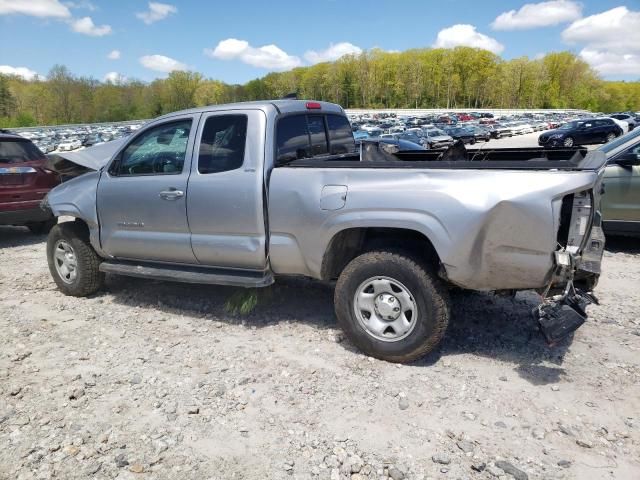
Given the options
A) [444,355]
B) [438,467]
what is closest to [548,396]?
[444,355]

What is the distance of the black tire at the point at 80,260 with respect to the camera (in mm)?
5383

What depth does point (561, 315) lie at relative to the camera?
3309 millimetres

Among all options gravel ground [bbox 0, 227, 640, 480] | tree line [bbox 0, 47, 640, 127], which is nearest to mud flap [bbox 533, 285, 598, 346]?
gravel ground [bbox 0, 227, 640, 480]

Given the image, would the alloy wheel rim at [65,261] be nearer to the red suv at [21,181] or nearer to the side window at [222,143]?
the side window at [222,143]

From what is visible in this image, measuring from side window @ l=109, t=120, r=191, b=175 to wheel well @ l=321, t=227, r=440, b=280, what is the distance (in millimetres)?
1626

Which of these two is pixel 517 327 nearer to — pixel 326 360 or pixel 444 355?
pixel 444 355

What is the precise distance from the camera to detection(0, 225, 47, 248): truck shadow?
8621 mm

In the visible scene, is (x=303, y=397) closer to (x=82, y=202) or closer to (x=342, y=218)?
(x=342, y=218)

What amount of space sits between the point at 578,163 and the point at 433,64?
13290 cm

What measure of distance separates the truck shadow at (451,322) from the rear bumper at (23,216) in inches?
116

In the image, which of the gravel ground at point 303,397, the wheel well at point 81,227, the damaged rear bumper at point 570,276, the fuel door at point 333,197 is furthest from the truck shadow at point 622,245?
the wheel well at point 81,227

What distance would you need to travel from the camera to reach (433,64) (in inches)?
4968

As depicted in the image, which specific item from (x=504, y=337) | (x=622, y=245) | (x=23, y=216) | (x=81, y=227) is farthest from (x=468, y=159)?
(x=23, y=216)

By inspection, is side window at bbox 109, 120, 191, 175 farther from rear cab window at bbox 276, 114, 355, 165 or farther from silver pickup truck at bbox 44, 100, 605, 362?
rear cab window at bbox 276, 114, 355, 165
